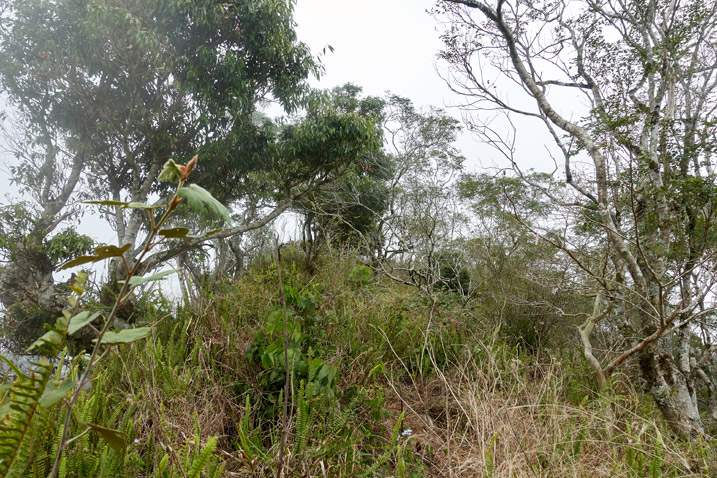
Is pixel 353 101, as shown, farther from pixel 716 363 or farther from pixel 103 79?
pixel 716 363

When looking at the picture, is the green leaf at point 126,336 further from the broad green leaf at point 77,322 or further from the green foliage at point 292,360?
the green foliage at point 292,360

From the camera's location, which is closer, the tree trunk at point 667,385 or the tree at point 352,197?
the tree trunk at point 667,385

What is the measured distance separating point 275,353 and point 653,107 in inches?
256

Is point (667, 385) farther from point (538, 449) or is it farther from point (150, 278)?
point (150, 278)

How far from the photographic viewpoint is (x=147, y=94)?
7164mm

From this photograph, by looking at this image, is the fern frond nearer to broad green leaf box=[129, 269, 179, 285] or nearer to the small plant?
the small plant

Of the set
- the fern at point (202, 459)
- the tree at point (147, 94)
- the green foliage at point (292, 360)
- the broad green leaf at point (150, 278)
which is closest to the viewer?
the broad green leaf at point (150, 278)

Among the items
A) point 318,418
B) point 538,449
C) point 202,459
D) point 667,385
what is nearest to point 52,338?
point 202,459

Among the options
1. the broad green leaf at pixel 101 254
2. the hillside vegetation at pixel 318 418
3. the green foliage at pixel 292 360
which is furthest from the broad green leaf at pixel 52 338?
the green foliage at pixel 292 360

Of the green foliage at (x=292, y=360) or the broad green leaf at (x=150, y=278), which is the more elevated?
the broad green leaf at (x=150, y=278)

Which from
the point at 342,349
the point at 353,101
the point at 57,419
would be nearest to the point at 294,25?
the point at 353,101

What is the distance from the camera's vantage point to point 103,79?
6.93m

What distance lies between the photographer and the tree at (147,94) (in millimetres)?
6234

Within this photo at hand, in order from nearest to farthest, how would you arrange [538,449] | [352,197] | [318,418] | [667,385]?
[538,449]
[318,418]
[667,385]
[352,197]
